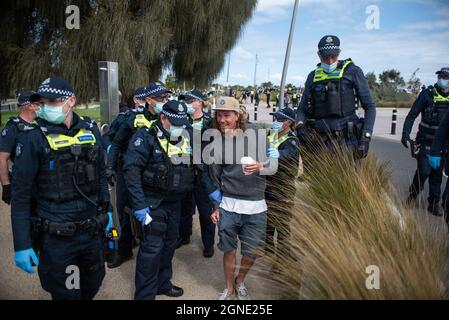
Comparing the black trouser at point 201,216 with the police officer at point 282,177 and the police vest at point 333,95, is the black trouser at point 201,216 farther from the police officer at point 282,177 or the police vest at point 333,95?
the police vest at point 333,95

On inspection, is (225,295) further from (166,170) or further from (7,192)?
(7,192)

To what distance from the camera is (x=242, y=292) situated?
126 inches

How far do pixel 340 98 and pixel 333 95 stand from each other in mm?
79

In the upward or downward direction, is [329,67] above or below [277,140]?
above

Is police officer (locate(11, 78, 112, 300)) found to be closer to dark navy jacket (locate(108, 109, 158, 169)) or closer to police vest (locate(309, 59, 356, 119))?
dark navy jacket (locate(108, 109, 158, 169))

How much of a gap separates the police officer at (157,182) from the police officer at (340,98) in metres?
1.59

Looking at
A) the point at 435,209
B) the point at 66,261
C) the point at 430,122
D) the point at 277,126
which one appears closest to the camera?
the point at 66,261

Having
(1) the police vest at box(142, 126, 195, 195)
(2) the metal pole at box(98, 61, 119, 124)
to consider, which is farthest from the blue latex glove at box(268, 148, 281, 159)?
(2) the metal pole at box(98, 61, 119, 124)

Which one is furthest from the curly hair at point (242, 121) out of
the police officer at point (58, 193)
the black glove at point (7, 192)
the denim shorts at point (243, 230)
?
the black glove at point (7, 192)

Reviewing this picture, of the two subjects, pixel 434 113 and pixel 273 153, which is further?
pixel 434 113

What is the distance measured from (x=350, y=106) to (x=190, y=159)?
72.7 inches

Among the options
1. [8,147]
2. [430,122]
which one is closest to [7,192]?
[8,147]
